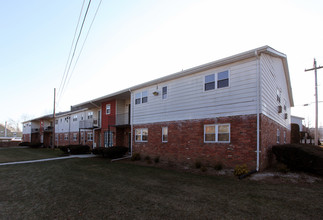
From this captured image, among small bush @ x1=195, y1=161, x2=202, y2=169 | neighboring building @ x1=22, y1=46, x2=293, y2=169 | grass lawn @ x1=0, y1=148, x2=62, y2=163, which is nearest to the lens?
neighboring building @ x1=22, y1=46, x2=293, y2=169

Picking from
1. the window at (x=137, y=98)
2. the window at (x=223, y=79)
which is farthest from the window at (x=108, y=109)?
the window at (x=223, y=79)

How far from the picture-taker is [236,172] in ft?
28.9

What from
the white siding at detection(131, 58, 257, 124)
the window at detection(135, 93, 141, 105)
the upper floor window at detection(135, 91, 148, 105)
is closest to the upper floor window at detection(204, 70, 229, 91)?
the white siding at detection(131, 58, 257, 124)

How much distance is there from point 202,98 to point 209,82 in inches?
38.7

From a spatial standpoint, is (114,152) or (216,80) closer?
(216,80)

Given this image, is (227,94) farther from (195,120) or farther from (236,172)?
(236,172)

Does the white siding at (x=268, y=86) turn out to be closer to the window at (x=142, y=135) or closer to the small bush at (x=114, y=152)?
the window at (x=142, y=135)

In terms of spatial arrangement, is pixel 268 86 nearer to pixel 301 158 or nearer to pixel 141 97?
pixel 301 158

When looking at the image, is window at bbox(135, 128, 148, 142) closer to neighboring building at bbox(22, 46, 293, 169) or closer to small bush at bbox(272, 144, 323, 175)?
neighboring building at bbox(22, 46, 293, 169)

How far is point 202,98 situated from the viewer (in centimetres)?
1124

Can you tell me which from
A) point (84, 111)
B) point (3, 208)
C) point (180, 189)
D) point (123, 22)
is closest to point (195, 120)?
point (180, 189)

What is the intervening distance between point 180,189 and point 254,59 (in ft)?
22.7

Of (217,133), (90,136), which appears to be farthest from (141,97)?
(90,136)

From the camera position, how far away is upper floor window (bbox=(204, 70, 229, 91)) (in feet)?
34.0
